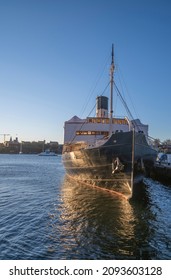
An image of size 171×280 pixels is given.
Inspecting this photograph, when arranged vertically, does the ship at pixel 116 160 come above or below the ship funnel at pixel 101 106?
below

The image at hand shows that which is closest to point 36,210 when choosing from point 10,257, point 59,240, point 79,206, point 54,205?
point 54,205

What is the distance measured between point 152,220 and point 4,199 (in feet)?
37.0

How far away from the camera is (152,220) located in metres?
13.0

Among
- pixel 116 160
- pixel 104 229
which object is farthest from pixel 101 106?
pixel 104 229

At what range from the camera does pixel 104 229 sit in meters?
11.4

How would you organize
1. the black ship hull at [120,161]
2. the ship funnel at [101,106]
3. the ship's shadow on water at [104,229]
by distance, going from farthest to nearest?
the ship funnel at [101,106]
the black ship hull at [120,161]
the ship's shadow on water at [104,229]

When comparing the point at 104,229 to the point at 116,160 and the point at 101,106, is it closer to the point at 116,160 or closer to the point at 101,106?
the point at 116,160

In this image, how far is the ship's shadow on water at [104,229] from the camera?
8.89 meters

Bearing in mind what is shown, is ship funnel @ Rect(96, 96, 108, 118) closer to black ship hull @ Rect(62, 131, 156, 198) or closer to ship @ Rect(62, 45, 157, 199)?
ship @ Rect(62, 45, 157, 199)

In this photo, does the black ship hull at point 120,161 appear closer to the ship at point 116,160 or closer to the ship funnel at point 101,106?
the ship at point 116,160

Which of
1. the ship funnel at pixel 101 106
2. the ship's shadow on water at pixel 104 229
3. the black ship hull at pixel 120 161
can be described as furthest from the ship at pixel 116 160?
the ship funnel at pixel 101 106
